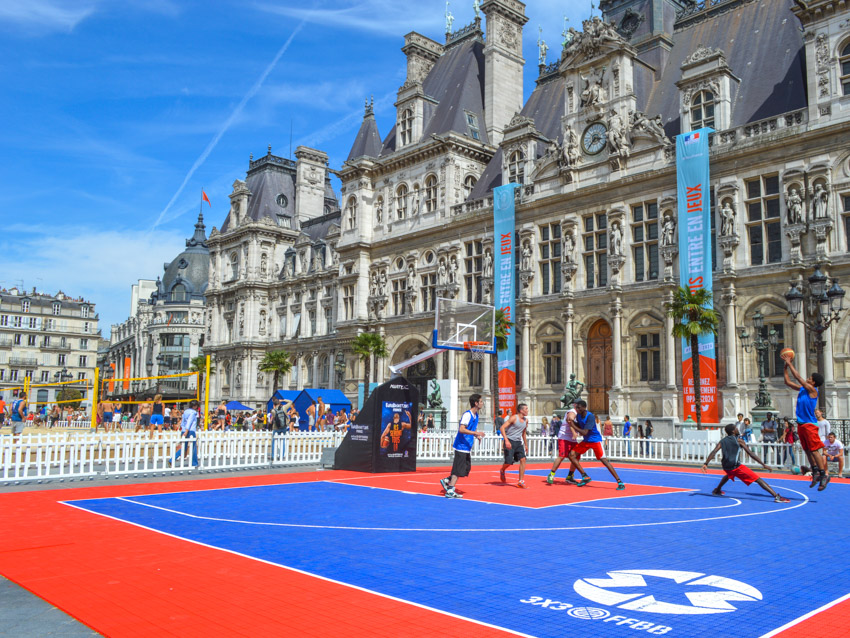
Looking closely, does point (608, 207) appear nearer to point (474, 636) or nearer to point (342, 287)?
point (342, 287)

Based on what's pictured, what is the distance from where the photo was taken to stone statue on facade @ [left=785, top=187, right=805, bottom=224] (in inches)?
1151

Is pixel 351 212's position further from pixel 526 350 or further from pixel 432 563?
pixel 432 563

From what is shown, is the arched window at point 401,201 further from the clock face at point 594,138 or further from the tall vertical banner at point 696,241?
the tall vertical banner at point 696,241

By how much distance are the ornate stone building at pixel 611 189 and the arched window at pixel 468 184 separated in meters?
0.33

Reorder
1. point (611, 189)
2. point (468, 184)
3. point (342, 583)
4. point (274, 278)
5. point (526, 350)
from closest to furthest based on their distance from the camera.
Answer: point (342, 583) → point (611, 189) → point (526, 350) → point (468, 184) → point (274, 278)

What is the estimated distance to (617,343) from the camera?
114 feet

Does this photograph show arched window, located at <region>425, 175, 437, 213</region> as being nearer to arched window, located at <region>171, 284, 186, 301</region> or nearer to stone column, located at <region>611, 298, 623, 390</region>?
stone column, located at <region>611, 298, 623, 390</region>

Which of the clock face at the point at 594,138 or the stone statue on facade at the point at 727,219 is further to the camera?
the clock face at the point at 594,138

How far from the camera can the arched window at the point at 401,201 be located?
48478 mm

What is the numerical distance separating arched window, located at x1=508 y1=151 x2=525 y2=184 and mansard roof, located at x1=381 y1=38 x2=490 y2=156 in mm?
5468

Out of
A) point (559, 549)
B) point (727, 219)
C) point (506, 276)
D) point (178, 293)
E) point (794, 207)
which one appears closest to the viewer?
point (559, 549)

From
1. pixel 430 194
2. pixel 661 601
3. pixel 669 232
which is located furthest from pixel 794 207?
pixel 661 601

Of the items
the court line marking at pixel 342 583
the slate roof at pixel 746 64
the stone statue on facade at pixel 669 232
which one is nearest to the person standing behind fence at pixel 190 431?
the court line marking at pixel 342 583

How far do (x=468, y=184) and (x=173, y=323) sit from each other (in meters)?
69.9
